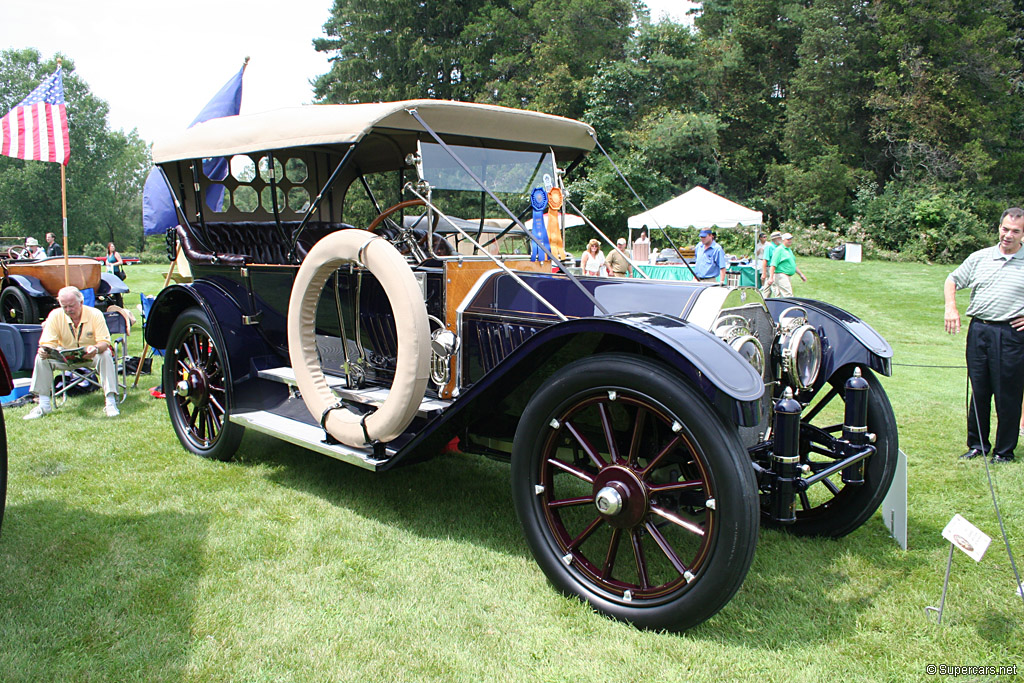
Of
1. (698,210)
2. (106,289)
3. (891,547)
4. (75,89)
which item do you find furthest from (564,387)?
(75,89)

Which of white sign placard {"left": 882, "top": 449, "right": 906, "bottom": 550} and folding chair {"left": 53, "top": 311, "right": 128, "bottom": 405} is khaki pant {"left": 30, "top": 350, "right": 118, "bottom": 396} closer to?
folding chair {"left": 53, "top": 311, "right": 128, "bottom": 405}

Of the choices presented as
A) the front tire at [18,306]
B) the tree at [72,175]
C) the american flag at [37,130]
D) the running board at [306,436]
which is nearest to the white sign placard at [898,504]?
the running board at [306,436]

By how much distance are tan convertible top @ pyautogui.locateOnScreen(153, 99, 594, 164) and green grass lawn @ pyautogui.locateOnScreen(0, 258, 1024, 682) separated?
7.02 ft

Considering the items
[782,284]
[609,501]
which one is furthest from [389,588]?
[782,284]

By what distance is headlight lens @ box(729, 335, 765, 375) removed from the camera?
9.80 ft

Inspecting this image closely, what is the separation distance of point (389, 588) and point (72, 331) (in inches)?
193

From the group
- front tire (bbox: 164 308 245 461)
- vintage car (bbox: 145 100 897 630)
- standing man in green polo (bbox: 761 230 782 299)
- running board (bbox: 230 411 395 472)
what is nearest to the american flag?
vintage car (bbox: 145 100 897 630)

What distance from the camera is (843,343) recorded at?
3.51 meters

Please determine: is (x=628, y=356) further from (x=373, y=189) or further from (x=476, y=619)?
(x=373, y=189)

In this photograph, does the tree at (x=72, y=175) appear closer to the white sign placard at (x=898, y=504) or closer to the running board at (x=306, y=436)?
Result: the running board at (x=306, y=436)

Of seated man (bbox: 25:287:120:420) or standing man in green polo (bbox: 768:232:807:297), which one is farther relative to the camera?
standing man in green polo (bbox: 768:232:807:297)

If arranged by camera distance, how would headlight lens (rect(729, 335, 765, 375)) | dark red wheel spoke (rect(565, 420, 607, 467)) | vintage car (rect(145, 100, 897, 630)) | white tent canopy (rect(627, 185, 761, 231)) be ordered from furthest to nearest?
white tent canopy (rect(627, 185, 761, 231))
headlight lens (rect(729, 335, 765, 375))
dark red wheel spoke (rect(565, 420, 607, 467))
vintage car (rect(145, 100, 897, 630))

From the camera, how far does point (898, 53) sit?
2911 centimetres

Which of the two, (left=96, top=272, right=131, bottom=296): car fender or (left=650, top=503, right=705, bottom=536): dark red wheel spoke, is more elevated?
(left=96, top=272, right=131, bottom=296): car fender
